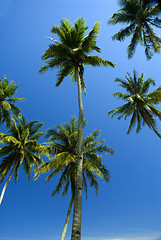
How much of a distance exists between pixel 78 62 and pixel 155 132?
1146 centimetres

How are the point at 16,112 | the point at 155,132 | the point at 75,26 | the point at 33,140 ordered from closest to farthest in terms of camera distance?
the point at 75,26
the point at 155,132
the point at 33,140
the point at 16,112

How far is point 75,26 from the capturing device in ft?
43.9

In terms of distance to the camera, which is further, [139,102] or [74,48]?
[139,102]

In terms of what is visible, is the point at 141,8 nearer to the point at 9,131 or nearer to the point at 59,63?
the point at 59,63

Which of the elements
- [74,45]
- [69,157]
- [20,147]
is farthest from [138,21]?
[20,147]

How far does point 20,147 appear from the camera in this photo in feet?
66.0

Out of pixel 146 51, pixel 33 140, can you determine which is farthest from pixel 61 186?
pixel 146 51

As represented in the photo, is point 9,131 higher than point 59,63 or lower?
lower

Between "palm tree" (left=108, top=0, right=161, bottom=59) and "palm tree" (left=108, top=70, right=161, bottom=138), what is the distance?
4.28 metres

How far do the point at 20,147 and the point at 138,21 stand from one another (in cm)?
1759

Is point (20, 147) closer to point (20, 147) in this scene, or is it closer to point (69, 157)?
point (20, 147)

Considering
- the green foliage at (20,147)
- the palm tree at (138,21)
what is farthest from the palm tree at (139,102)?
the green foliage at (20,147)

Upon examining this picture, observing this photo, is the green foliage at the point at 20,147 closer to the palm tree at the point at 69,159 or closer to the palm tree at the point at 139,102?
the palm tree at the point at 69,159

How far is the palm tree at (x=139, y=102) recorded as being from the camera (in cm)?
1875
